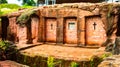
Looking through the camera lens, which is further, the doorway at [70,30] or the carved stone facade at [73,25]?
the doorway at [70,30]

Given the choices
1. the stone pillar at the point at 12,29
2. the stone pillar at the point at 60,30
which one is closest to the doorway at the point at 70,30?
the stone pillar at the point at 60,30

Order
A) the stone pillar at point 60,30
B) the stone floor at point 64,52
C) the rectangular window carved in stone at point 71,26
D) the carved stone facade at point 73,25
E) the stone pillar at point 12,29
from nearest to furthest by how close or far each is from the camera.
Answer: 1. the stone floor at point 64,52
2. the carved stone facade at point 73,25
3. the rectangular window carved in stone at point 71,26
4. the stone pillar at point 60,30
5. the stone pillar at point 12,29

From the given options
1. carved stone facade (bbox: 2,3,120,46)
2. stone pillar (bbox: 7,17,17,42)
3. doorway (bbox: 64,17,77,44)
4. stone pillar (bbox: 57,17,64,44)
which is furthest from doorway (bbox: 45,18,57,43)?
stone pillar (bbox: 7,17,17,42)

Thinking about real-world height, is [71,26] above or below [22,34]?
above

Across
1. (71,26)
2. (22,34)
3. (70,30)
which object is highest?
(71,26)

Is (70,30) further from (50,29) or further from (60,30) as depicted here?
(50,29)

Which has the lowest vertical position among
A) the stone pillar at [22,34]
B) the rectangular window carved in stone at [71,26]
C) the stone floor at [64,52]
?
the stone floor at [64,52]

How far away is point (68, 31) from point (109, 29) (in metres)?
4.13

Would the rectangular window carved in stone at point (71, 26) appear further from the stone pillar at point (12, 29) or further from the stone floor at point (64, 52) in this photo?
the stone pillar at point (12, 29)

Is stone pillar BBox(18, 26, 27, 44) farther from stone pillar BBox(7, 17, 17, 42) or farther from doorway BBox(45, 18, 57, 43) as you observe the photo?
doorway BBox(45, 18, 57, 43)

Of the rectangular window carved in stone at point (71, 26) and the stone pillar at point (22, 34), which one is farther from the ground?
the rectangular window carved in stone at point (71, 26)

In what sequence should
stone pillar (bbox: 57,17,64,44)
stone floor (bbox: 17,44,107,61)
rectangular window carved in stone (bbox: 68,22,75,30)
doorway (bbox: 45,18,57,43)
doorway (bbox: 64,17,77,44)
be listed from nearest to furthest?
stone floor (bbox: 17,44,107,61)
doorway (bbox: 64,17,77,44)
rectangular window carved in stone (bbox: 68,22,75,30)
stone pillar (bbox: 57,17,64,44)
doorway (bbox: 45,18,57,43)

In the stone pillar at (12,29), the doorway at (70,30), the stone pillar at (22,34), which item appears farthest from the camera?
the stone pillar at (12,29)

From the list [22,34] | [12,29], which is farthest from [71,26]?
[12,29]
